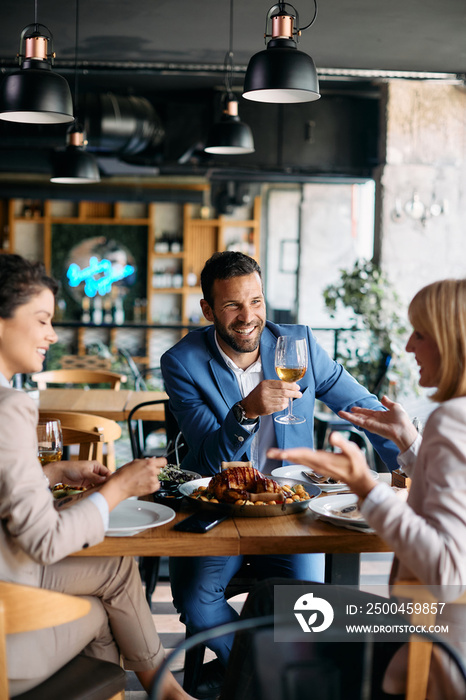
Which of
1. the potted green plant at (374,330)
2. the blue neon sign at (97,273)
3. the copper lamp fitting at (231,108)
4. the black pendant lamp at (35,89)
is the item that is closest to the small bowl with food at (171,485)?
the black pendant lamp at (35,89)

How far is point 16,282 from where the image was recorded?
169 centimetres

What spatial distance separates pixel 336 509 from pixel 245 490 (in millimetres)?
242

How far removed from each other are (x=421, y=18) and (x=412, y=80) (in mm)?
1046

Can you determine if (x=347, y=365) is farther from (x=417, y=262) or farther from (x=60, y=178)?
(x=60, y=178)

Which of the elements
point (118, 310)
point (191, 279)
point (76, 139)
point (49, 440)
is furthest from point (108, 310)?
point (49, 440)

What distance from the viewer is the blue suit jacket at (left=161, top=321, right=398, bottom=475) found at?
241 cm

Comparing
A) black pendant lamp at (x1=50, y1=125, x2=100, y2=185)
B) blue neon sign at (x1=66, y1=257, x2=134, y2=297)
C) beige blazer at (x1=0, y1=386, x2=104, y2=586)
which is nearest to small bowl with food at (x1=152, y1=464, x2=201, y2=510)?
beige blazer at (x1=0, y1=386, x2=104, y2=586)

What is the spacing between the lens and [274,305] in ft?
36.1

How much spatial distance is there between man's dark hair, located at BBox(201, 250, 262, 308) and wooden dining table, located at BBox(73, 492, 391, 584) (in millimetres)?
1023

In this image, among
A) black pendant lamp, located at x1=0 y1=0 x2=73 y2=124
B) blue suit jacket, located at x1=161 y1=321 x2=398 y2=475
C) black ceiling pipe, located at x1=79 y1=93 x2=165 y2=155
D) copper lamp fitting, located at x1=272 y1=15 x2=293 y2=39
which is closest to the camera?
blue suit jacket, located at x1=161 y1=321 x2=398 y2=475

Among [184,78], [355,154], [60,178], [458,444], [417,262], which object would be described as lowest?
[458,444]

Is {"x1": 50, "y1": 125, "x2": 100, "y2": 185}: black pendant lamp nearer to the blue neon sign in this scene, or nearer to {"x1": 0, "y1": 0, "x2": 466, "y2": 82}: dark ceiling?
{"x1": 0, "y1": 0, "x2": 466, "y2": 82}: dark ceiling

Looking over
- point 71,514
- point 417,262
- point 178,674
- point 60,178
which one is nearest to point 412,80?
point 417,262

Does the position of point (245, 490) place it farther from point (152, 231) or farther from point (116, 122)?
point (152, 231)
